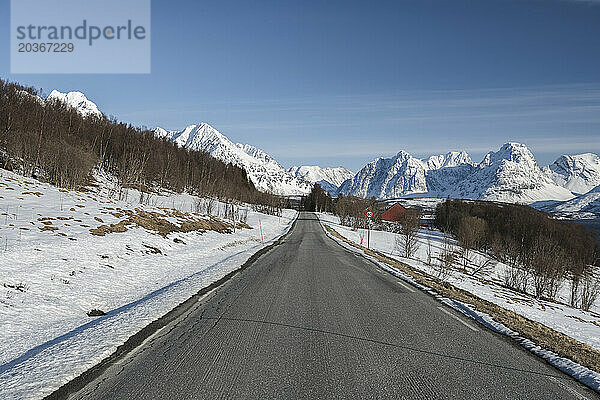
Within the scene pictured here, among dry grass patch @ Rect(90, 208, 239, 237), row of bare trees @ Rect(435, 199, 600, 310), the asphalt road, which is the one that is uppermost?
dry grass patch @ Rect(90, 208, 239, 237)

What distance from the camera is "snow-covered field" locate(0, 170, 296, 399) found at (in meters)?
5.39

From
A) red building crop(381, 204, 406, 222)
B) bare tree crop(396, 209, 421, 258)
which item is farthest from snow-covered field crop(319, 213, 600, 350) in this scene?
red building crop(381, 204, 406, 222)

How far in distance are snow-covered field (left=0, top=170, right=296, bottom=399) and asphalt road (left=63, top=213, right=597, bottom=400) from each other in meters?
0.77

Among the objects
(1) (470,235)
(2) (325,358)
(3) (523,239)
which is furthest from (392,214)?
(2) (325,358)

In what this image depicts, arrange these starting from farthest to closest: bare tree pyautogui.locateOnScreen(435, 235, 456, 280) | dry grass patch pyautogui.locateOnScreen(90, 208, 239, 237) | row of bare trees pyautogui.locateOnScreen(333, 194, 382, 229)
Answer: row of bare trees pyautogui.locateOnScreen(333, 194, 382, 229) < bare tree pyautogui.locateOnScreen(435, 235, 456, 280) < dry grass patch pyautogui.locateOnScreen(90, 208, 239, 237)

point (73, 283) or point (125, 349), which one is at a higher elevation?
point (73, 283)

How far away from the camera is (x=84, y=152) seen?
41.6 meters

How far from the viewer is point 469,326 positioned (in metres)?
7.63

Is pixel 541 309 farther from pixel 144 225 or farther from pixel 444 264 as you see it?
pixel 144 225

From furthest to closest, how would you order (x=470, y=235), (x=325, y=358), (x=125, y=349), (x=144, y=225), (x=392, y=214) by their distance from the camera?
1. (x=392, y=214)
2. (x=470, y=235)
3. (x=144, y=225)
4. (x=125, y=349)
5. (x=325, y=358)

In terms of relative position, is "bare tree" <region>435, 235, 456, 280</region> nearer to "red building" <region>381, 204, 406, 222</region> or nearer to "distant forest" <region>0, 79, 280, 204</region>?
"distant forest" <region>0, 79, 280, 204</region>

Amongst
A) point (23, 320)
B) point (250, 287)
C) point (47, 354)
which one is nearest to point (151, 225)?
point (250, 287)

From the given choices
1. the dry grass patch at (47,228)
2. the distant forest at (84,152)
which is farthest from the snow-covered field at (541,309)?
the distant forest at (84,152)

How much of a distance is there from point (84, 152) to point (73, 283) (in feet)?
119
